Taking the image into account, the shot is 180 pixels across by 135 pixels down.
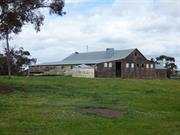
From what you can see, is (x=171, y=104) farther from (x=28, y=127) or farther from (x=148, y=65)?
(x=148, y=65)

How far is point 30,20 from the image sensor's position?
36750 millimetres

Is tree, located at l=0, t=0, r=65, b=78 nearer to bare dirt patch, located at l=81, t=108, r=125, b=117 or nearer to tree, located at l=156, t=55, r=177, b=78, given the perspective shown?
bare dirt patch, located at l=81, t=108, r=125, b=117

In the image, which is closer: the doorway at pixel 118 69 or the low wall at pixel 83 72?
the low wall at pixel 83 72

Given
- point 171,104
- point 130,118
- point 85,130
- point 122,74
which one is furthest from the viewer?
point 122,74

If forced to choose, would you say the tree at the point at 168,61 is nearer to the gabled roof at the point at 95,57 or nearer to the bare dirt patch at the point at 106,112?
the gabled roof at the point at 95,57

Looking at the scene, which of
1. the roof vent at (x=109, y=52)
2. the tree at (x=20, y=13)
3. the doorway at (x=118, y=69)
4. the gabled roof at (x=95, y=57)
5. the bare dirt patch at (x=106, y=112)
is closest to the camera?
the bare dirt patch at (x=106, y=112)

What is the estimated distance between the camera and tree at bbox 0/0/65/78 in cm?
3422

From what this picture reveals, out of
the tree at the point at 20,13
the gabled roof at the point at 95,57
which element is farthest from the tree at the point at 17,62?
the tree at the point at 20,13

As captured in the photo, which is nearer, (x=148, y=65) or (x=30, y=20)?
(x=30, y=20)

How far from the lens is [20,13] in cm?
3497

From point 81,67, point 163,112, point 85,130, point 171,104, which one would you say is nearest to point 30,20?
point 171,104

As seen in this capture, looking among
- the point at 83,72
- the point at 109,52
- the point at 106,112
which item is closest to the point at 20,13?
the point at 106,112

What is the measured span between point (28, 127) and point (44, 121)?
151cm

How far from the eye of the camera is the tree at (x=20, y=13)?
34.2 meters
